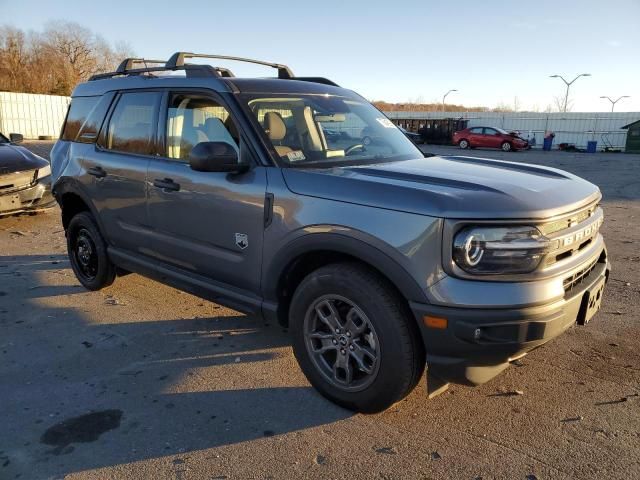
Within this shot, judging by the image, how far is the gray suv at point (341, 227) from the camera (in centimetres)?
253

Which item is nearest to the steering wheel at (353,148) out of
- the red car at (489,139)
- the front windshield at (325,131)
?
the front windshield at (325,131)

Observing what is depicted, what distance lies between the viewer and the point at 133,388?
132 inches

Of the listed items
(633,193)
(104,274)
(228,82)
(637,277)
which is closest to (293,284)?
(228,82)

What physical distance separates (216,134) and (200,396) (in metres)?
1.77

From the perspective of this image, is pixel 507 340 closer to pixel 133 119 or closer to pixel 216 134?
pixel 216 134

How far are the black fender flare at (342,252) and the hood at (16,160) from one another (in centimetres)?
619

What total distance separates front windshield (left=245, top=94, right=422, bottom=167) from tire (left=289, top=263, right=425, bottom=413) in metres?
0.87

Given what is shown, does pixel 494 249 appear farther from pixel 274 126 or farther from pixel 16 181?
pixel 16 181

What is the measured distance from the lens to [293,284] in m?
3.35

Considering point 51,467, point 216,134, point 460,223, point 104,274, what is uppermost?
point 216,134

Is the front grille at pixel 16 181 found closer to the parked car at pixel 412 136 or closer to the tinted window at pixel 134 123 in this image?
the tinted window at pixel 134 123

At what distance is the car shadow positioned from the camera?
2768mm

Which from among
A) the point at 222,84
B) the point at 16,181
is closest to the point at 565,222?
the point at 222,84

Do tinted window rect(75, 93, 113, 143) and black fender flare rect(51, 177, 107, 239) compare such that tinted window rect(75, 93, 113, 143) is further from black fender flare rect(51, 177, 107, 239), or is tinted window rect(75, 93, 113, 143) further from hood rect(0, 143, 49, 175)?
hood rect(0, 143, 49, 175)
